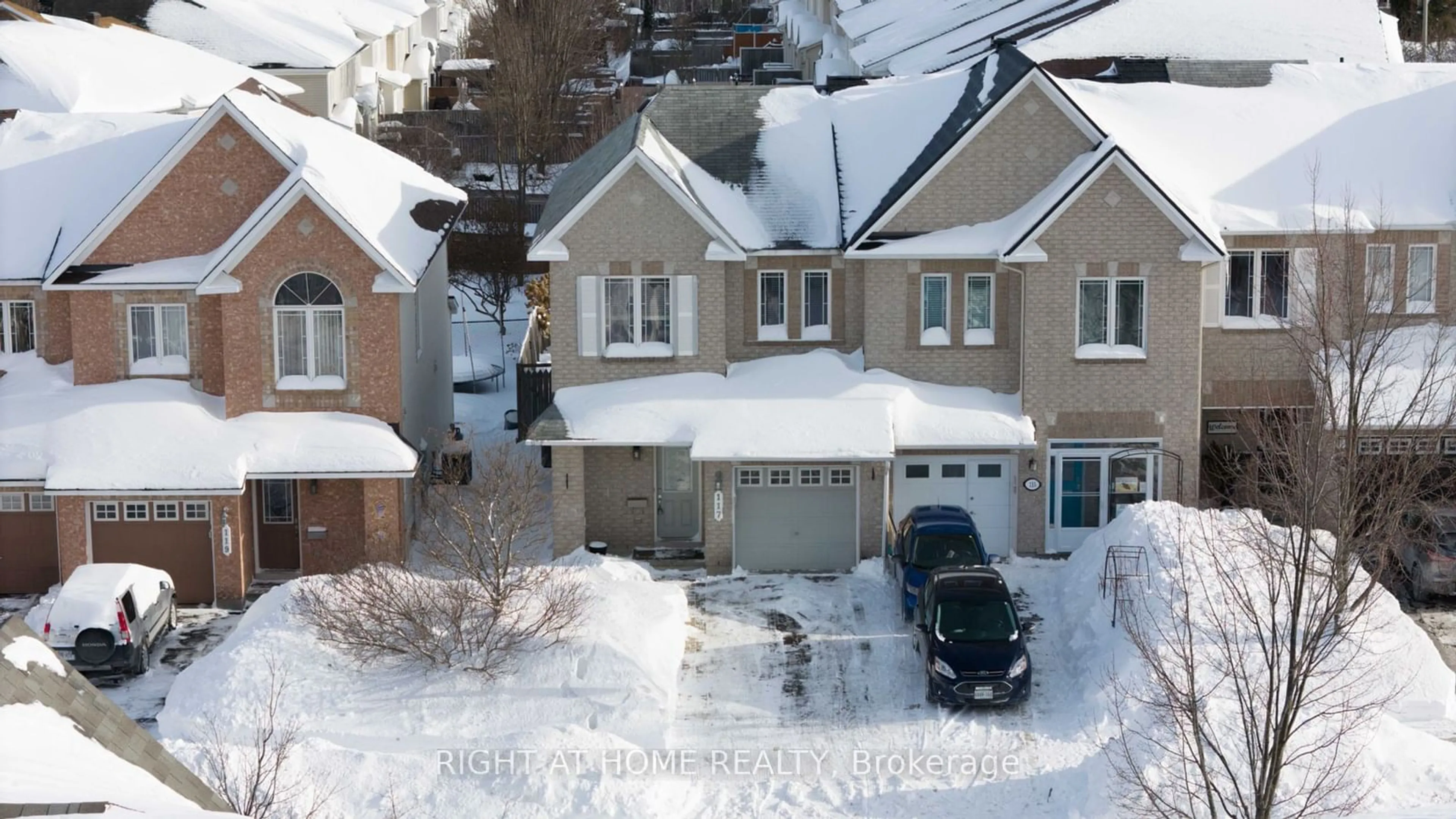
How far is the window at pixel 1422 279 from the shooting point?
36625 millimetres

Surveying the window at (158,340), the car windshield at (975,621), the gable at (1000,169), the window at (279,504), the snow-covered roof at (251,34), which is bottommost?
the car windshield at (975,621)

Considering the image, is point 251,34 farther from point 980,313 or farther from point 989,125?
point 980,313

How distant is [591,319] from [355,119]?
A: 35.1 metres

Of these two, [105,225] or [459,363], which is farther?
[459,363]

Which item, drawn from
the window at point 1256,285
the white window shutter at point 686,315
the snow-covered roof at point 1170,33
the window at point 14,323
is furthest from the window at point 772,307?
the window at point 14,323

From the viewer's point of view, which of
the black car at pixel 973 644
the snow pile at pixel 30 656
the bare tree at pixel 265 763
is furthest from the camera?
the black car at pixel 973 644

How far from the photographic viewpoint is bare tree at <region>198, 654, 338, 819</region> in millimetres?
21406

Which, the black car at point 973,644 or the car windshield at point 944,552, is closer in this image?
the black car at point 973,644

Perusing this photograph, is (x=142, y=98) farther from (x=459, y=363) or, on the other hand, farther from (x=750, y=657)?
(x=750, y=657)

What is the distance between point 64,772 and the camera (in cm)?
1523

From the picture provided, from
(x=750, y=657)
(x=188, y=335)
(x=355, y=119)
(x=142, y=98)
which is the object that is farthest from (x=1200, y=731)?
(x=355, y=119)

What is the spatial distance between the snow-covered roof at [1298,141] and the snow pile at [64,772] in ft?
79.8

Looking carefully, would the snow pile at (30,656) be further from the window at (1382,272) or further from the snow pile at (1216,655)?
the window at (1382,272)

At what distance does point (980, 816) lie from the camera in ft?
85.5
